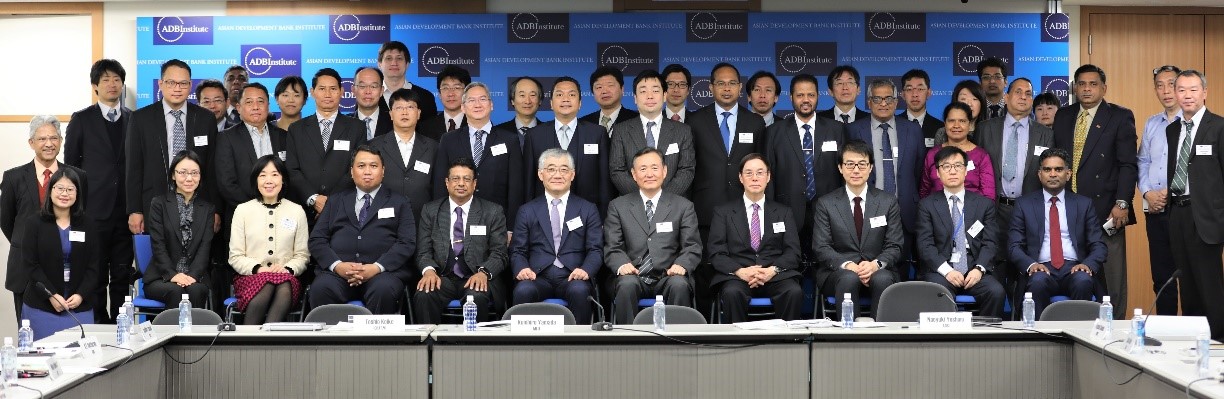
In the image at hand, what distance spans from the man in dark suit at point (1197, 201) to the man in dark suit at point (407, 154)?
4.17 meters

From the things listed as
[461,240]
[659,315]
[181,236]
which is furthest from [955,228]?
[181,236]

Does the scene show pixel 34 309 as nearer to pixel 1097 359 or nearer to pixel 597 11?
pixel 597 11

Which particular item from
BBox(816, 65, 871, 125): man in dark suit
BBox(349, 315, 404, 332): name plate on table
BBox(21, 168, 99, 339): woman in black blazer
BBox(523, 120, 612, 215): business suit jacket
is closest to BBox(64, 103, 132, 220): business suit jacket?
BBox(21, 168, 99, 339): woman in black blazer

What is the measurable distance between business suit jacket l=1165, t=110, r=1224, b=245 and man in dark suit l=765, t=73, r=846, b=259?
190cm

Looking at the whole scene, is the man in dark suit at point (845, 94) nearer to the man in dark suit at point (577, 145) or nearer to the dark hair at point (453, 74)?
the man in dark suit at point (577, 145)

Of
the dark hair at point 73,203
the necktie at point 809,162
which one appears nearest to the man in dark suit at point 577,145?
the necktie at point 809,162

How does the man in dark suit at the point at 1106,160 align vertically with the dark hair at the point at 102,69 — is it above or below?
below

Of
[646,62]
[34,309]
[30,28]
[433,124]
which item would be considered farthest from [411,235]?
[30,28]

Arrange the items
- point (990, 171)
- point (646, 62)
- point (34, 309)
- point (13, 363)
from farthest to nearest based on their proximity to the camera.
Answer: point (646, 62) < point (990, 171) < point (34, 309) < point (13, 363)

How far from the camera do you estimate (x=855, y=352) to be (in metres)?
4.71

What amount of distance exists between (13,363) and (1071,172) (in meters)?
5.88

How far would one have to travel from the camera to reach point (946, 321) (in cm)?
482

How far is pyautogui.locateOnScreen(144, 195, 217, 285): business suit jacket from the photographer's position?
263 inches

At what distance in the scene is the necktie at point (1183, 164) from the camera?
656 centimetres
